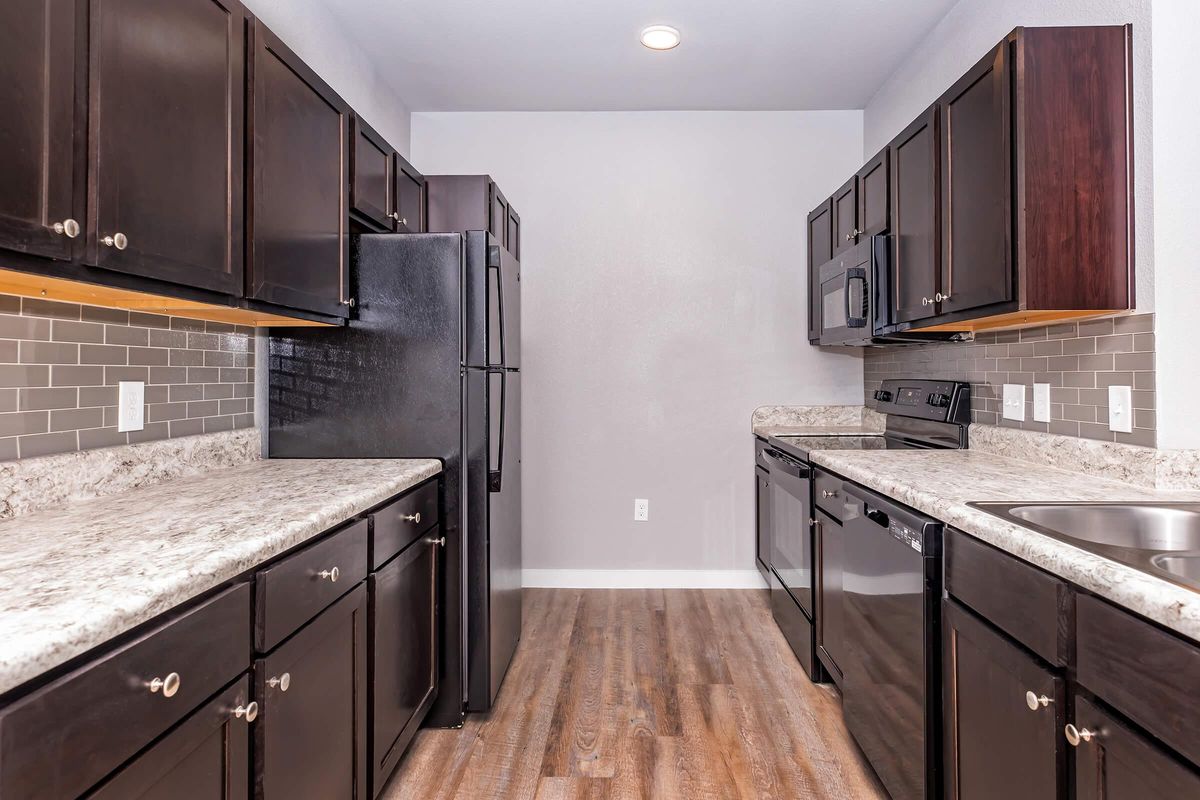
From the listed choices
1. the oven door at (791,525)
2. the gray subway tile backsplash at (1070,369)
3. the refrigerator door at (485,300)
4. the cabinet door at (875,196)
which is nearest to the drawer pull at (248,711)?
the refrigerator door at (485,300)

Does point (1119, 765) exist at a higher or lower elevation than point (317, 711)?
higher

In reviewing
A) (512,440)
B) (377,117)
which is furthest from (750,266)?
(377,117)

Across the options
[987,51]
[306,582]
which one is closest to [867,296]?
[987,51]

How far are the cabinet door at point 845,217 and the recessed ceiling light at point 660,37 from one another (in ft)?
3.18

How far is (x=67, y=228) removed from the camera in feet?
3.56

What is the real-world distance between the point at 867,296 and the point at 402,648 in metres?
2.07

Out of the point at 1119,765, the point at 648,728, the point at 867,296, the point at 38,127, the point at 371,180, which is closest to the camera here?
the point at 1119,765

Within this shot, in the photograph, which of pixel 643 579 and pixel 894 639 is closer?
pixel 894 639

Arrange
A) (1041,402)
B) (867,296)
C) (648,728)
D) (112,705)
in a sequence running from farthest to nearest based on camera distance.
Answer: (867,296), (648,728), (1041,402), (112,705)

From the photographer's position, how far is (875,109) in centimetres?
336

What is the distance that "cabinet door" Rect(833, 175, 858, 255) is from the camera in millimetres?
2830

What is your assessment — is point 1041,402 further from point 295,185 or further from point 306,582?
point 295,185

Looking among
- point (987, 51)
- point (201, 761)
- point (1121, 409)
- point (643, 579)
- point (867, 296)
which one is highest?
point (987, 51)

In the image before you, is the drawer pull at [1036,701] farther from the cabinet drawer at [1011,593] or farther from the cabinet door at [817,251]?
the cabinet door at [817,251]
